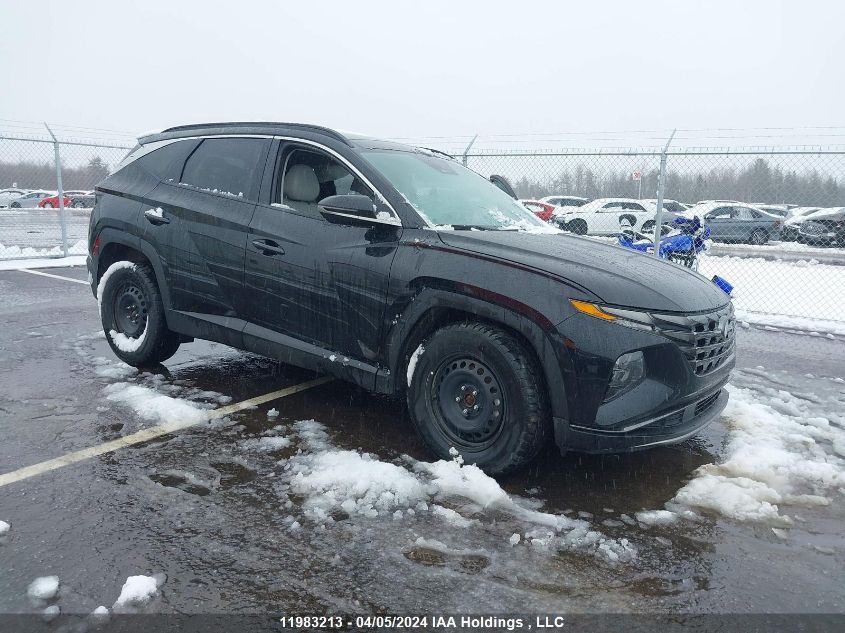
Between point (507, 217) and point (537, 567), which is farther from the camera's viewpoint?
point (507, 217)

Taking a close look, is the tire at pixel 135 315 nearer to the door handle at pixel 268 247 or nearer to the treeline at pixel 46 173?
the door handle at pixel 268 247

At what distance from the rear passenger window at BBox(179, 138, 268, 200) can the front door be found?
0.19 m

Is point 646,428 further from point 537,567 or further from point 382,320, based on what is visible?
point 382,320

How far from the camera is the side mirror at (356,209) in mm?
3521

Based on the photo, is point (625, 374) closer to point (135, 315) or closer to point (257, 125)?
point (257, 125)

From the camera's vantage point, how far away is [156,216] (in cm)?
460

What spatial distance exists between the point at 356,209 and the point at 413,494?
153 centimetres

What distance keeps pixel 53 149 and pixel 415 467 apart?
10.7 m

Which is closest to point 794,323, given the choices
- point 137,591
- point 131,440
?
point 131,440

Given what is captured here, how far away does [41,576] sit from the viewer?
7.77 ft

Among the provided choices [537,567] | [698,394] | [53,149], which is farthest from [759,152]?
[53,149]

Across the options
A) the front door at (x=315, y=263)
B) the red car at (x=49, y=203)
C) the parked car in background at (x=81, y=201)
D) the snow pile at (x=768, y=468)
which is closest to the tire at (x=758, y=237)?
the snow pile at (x=768, y=468)

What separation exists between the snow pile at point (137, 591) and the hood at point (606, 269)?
6.81 ft

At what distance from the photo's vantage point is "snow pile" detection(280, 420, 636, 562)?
2795 millimetres
